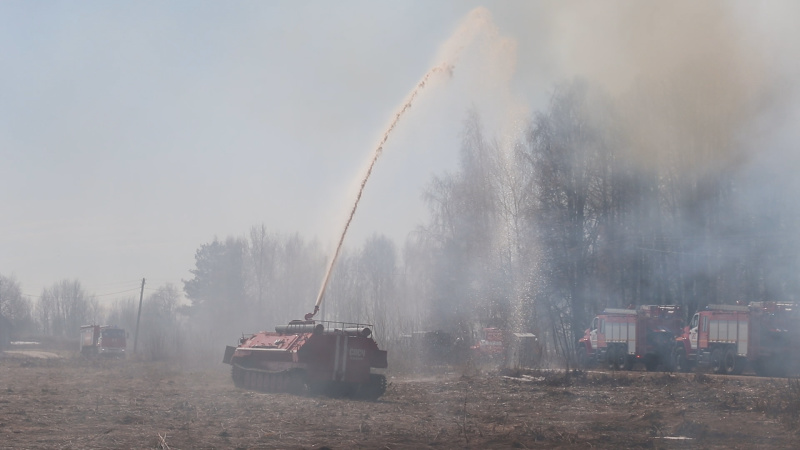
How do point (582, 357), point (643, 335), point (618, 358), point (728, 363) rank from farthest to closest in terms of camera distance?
point (582, 357)
point (618, 358)
point (643, 335)
point (728, 363)

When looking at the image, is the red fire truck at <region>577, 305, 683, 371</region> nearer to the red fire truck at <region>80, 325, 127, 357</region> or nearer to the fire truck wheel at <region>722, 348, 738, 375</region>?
the fire truck wheel at <region>722, 348, 738, 375</region>

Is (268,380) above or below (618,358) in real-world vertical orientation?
below

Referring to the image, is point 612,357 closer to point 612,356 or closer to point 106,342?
point 612,356

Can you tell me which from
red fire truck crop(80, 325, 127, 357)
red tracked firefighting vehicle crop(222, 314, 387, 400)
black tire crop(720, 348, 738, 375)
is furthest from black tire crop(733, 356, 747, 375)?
red fire truck crop(80, 325, 127, 357)

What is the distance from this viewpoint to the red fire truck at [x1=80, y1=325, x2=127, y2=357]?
209ft

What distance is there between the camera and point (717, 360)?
32.5m

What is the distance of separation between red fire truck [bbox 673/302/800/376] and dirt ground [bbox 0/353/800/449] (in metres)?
4.42

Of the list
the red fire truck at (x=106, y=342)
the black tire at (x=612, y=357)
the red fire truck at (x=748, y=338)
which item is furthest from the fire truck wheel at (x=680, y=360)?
the red fire truck at (x=106, y=342)

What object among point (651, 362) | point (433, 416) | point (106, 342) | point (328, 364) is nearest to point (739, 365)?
point (651, 362)

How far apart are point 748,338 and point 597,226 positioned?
1451 centimetres

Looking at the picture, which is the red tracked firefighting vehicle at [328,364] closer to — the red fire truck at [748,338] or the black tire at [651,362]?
the red fire truck at [748,338]

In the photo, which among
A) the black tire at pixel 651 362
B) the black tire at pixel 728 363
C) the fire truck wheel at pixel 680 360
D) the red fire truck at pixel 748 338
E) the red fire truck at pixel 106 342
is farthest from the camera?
the red fire truck at pixel 106 342

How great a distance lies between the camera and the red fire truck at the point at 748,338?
29219mm

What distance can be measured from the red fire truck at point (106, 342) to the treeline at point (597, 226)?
237 inches
